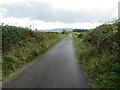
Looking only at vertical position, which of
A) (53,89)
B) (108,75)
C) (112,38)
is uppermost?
(112,38)

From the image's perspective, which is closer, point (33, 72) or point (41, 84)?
point (41, 84)

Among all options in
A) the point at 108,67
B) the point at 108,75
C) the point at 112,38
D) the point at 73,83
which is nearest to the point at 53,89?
the point at 73,83

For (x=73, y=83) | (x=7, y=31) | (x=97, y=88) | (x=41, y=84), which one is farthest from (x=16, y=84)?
(x=7, y=31)

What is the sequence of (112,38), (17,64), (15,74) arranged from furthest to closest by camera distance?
1. (112,38)
2. (17,64)
3. (15,74)

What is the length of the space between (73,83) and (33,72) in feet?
8.17

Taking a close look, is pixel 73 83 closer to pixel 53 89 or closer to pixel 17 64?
pixel 53 89

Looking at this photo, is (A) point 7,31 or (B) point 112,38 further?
(A) point 7,31

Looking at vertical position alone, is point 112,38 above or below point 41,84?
above

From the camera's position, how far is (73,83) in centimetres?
571

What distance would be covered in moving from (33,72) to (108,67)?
3.89 metres

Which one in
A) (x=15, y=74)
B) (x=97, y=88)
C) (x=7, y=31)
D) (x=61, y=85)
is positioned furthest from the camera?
(x=7, y=31)

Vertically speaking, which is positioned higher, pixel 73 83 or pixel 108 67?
pixel 108 67

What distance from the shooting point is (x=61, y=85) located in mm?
5465

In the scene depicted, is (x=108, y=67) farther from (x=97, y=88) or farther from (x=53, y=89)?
(x=53, y=89)
